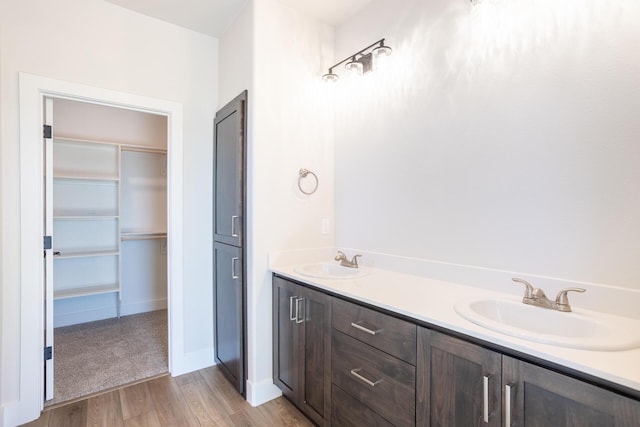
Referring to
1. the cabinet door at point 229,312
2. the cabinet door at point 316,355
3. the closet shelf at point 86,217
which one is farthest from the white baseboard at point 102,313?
the cabinet door at point 316,355

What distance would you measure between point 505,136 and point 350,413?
1523 millimetres

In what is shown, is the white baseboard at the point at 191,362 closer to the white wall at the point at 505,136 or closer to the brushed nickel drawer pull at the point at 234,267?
the brushed nickel drawer pull at the point at 234,267

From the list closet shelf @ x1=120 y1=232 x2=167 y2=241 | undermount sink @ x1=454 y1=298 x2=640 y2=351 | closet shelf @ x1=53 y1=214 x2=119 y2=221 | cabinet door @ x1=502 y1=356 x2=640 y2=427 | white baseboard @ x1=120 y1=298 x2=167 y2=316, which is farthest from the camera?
white baseboard @ x1=120 y1=298 x2=167 y2=316

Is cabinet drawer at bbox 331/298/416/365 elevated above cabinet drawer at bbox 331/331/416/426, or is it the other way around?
cabinet drawer at bbox 331/298/416/365

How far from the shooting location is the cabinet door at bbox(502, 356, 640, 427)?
765 mm

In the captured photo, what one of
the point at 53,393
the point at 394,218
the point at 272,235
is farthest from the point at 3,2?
the point at 394,218

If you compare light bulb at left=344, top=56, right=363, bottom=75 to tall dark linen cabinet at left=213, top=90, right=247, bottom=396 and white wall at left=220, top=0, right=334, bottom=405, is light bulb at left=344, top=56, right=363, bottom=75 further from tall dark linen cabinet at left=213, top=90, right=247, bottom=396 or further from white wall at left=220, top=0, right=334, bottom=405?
tall dark linen cabinet at left=213, top=90, right=247, bottom=396

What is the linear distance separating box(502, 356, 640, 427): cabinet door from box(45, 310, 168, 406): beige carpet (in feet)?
8.13

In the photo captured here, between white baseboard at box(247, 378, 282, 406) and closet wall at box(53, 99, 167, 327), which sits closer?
white baseboard at box(247, 378, 282, 406)

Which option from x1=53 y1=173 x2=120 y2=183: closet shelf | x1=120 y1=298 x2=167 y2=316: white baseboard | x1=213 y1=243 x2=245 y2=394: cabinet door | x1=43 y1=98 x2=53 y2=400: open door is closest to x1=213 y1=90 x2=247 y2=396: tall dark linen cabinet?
x1=213 y1=243 x2=245 y2=394: cabinet door

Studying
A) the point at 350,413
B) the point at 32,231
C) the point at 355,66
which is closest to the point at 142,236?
the point at 32,231

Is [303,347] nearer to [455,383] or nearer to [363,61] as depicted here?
[455,383]

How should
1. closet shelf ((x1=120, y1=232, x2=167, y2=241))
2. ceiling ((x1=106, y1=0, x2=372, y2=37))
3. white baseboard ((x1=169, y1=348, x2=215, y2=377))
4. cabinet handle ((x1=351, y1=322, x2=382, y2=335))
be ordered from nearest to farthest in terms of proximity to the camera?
cabinet handle ((x1=351, y1=322, x2=382, y2=335)) < ceiling ((x1=106, y1=0, x2=372, y2=37)) < white baseboard ((x1=169, y1=348, x2=215, y2=377)) < closet shelf ((x1=120, y1=232, x2=167, y2=241))

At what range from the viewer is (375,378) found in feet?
4.57
